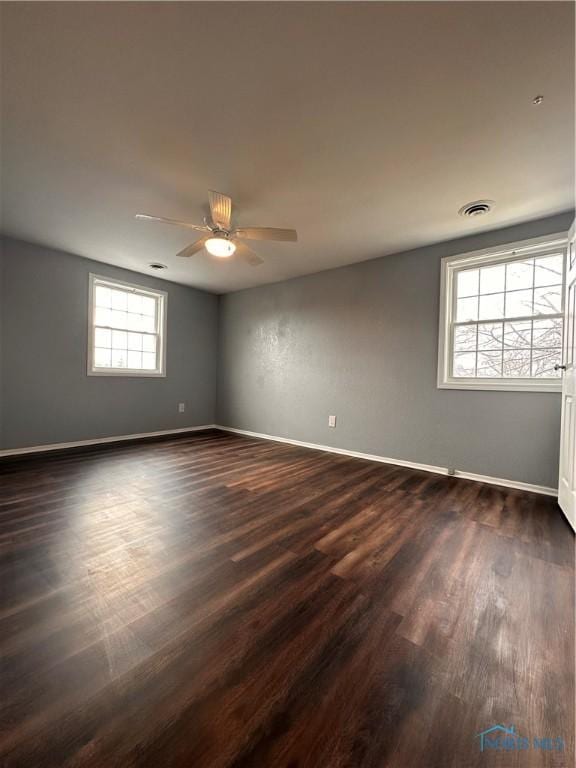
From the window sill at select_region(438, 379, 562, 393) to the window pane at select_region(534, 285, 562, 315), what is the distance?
2.21 feet

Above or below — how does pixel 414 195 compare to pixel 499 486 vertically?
above

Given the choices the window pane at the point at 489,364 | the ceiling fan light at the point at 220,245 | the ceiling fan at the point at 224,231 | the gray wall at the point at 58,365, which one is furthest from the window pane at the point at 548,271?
the gray wall at the point at 58,365

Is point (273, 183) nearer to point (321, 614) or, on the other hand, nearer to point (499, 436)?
point (321, 614)

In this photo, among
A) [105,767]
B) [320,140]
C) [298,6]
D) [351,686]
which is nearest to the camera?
[105,767]

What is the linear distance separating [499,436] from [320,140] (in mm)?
2980

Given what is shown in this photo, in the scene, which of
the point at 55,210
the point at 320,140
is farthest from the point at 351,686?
the point at 55,210

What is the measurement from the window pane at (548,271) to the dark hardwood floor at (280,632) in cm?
203

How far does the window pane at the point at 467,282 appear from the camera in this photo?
10.5 ft

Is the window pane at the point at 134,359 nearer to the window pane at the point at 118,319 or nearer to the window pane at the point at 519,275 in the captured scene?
the window pane at the point at 118,319

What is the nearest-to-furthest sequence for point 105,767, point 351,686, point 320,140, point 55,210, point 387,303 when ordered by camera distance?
point 105,767 < point 351,686 < point 320,140 < point 55,210 < point 387,303

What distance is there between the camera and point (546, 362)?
2812mm

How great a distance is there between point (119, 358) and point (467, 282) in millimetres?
4744

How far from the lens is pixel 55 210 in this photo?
2830mm

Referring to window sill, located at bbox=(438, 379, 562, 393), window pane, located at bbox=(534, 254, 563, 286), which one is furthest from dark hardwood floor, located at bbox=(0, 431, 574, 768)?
window pane, located at bbox=(534, 254, 563, 286)
